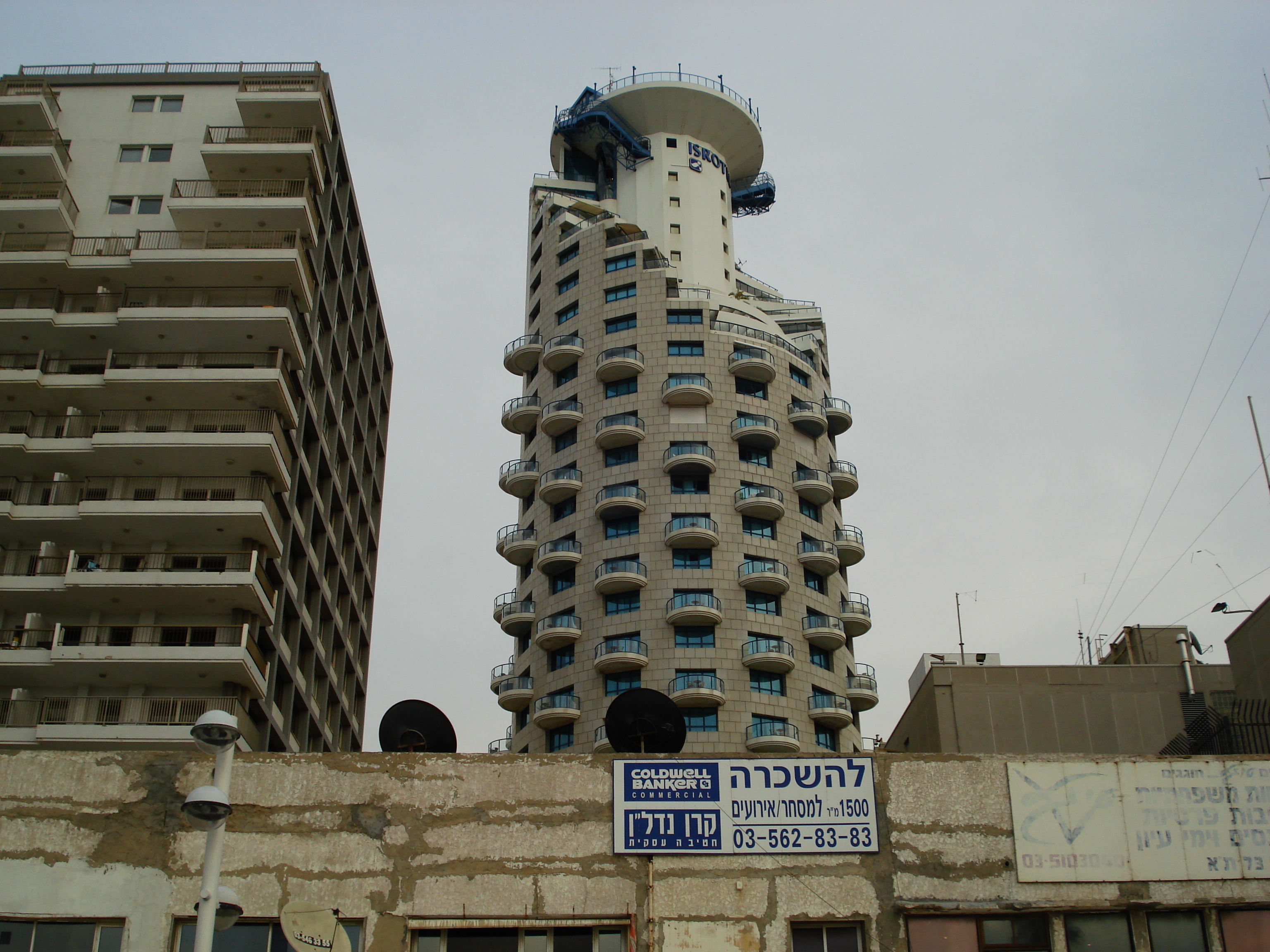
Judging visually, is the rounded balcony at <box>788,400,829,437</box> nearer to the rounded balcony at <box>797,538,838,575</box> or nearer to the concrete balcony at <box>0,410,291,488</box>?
the rounded balcony at <box>797,538,838,575</box>

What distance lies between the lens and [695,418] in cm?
8388

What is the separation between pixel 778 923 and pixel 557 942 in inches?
152

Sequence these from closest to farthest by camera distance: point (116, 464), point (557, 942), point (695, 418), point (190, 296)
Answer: point (557, 942), point (116, 464), point (190, 296), point (695, 418)

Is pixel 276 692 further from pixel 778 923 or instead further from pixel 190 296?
pixel 778 923

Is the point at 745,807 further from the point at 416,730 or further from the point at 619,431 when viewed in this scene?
the point at 619,431

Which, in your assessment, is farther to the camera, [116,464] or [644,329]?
[644,329]

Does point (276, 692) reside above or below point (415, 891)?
above

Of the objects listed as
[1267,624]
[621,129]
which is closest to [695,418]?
[621,129]

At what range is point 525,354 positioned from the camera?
91438 millimetres

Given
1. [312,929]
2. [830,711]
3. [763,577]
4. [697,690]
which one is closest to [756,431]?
[763,577]

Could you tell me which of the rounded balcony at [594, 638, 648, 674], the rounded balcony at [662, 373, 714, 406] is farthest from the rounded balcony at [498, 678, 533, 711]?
the rounded balcony at [662, 373, 714, 406]

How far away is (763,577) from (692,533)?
504 cm

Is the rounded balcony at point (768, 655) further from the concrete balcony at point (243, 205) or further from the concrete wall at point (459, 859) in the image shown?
the concrete wall at point (459, 859)

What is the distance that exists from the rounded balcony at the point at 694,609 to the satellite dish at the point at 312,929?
5433 cm
